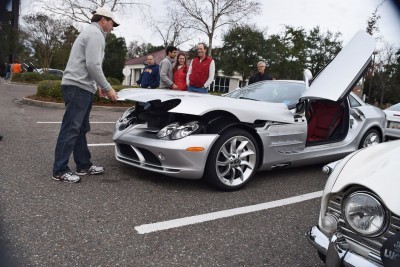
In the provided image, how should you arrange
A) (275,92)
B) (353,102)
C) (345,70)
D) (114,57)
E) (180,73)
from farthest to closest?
(114,57) < (180,73) < (353,102) < (275,92) < (345,70)

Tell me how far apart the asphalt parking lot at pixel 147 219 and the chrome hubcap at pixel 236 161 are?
0.16 metres

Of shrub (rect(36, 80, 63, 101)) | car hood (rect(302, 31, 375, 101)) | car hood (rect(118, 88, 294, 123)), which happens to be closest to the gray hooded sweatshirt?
car hood (rect(118, 88, 294, 123))

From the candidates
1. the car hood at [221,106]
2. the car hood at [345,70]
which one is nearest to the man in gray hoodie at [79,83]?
Answer: the car hood at [221,106]

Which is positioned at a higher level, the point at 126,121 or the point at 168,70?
the point at 168,70

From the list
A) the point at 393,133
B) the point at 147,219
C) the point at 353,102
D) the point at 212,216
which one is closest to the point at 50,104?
the point at 353,102

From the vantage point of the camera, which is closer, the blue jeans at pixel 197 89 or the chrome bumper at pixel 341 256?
the chrome bumper at pixel 341 256

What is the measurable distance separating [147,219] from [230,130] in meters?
1.25

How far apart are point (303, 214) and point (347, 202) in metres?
1.46

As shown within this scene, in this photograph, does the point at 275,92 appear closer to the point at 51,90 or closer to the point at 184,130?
the point at 184,130

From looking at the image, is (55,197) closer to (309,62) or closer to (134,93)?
(134,93)

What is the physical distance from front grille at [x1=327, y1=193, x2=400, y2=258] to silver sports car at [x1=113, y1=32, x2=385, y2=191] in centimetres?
146

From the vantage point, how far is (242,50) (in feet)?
112

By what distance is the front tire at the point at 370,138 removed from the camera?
500 centimetres

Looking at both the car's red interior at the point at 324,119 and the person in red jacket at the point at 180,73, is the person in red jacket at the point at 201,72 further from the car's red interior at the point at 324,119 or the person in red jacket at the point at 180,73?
the car's red interior at the point at 324,119
